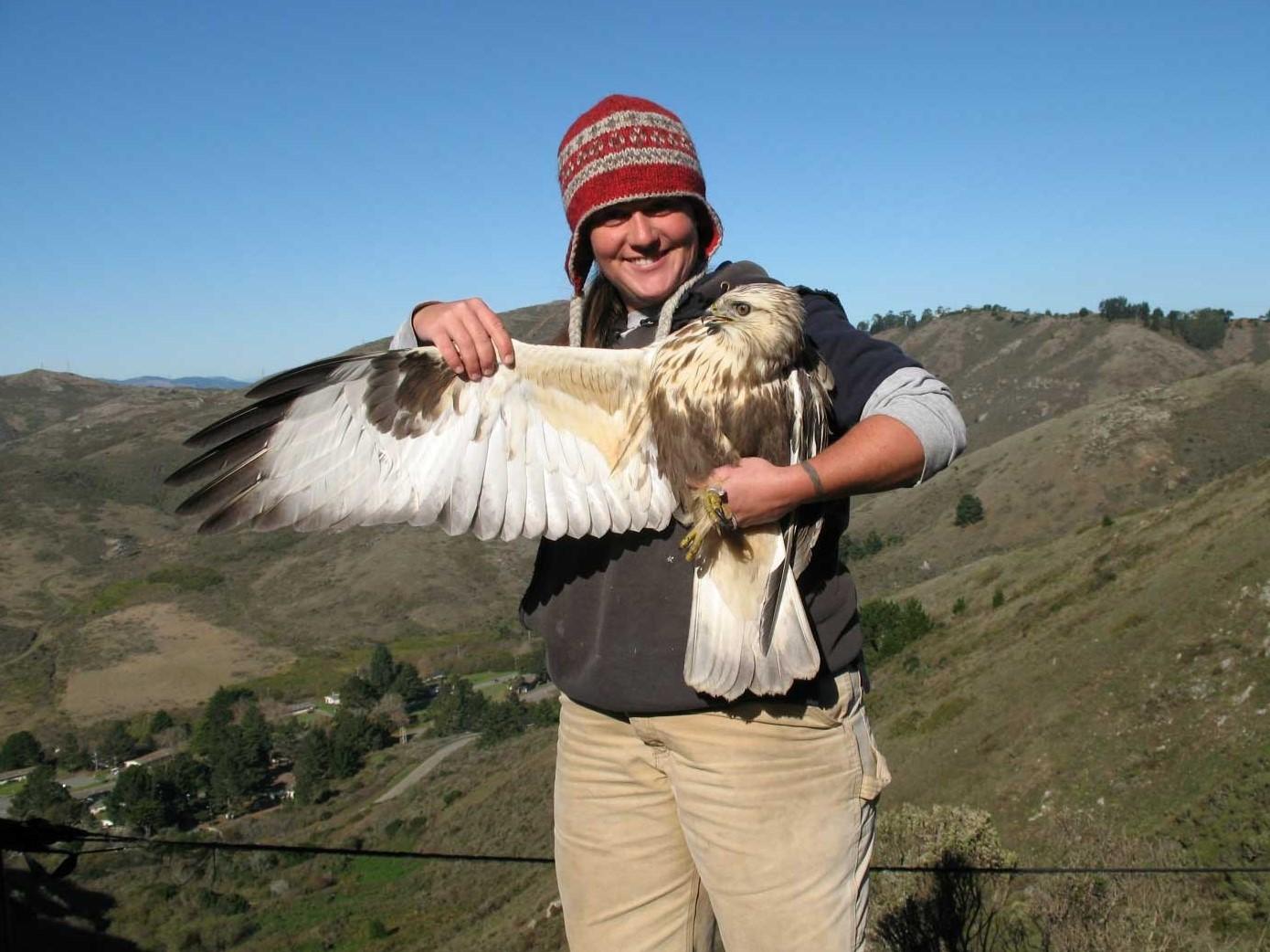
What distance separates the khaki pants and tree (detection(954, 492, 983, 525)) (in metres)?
63.4

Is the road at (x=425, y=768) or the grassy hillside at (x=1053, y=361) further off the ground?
the grassy hillside at (x=1053, y=361)

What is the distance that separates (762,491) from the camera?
6.88ft

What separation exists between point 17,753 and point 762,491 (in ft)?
198

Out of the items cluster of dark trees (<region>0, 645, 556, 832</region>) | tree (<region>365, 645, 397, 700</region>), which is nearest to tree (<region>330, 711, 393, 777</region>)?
cluster of dark trees (<region>0, 645, 556, 832</region>)

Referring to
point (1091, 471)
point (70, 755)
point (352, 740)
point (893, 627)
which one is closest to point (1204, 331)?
point (1091, 471)

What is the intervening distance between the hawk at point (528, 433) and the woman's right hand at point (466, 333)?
0.27 ft

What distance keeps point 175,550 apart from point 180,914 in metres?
57.3

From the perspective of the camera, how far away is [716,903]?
217 centimetres

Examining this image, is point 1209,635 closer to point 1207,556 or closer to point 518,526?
point 1207,556

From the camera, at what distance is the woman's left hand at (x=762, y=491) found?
2059mm

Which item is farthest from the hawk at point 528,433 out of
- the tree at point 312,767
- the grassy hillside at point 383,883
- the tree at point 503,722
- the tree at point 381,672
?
the tree at point 381,672

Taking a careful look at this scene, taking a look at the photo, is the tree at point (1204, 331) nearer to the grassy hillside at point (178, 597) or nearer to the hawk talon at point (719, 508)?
the grassy hillside at point (178, 597)

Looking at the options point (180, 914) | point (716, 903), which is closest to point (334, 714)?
point (180, 914)

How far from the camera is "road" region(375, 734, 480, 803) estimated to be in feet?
143
